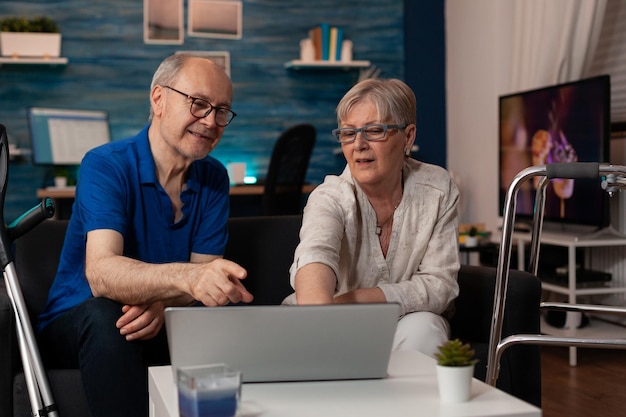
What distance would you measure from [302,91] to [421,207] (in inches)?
148

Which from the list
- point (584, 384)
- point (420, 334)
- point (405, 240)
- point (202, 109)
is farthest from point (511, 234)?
point (584, 384)

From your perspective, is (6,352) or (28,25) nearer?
(6,352)

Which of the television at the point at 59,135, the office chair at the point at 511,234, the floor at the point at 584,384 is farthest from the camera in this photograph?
the television at the point at 59,135

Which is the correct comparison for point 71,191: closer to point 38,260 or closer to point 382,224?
point 38,260

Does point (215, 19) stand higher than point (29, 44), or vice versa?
point (215, 19)

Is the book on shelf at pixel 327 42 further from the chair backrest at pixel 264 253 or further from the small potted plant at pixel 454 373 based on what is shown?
the small potted plant at pixel 454 373

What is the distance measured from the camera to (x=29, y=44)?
5.25 metres

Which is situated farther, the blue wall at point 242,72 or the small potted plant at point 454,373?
the blue wall at point 242,72

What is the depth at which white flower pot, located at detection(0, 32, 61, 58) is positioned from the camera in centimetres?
521

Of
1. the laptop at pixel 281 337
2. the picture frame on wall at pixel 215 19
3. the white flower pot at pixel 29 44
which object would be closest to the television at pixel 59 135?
the white flower pot at pixel 29 44

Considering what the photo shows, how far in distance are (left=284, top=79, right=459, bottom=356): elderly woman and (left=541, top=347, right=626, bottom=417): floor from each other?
1.14 m

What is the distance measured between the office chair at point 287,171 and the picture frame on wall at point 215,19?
133 centimetres

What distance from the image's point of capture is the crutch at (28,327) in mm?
1984

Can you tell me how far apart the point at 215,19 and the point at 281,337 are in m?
4.66
